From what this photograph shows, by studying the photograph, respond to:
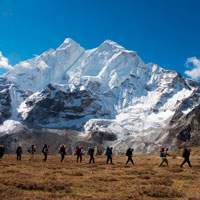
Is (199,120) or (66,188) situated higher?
(199,120)

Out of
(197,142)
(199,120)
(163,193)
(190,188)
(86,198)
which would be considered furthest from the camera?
(199,120)

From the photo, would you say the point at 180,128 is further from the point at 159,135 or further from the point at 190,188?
the point at 190,188

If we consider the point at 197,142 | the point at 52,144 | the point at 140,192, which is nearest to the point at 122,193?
the point at 140,192

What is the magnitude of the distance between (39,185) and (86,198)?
10.3 feet

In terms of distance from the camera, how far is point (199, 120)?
171 metres

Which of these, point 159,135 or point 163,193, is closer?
point 163,193

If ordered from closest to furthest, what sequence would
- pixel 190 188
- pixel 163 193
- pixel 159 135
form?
1. pixel 163 193
2. pixel 190 188
3. pixel 159 135

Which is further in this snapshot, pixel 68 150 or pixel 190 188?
pixel 68 150

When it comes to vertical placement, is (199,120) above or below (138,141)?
above

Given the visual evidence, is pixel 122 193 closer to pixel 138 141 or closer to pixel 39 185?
pixel 39 185

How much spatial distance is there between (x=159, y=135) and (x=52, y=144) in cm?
7499

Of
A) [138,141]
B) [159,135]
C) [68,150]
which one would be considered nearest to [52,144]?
[68,150]

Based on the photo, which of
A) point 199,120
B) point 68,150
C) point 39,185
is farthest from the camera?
point 199,120

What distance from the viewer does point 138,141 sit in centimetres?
18125
